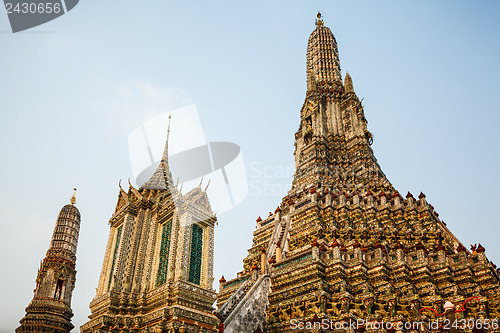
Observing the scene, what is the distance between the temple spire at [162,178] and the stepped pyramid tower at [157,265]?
0.19ft

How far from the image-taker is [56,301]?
97.6 ft

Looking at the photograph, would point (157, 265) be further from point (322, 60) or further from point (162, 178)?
point (322, 60)

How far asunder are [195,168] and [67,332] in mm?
18283

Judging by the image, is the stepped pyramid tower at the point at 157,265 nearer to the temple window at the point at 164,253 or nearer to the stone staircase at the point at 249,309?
the temple window at the point at 164,253

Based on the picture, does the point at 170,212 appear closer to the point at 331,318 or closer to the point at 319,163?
the point at 331,318

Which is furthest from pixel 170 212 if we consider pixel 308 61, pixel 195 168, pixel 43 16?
pixel 308 61

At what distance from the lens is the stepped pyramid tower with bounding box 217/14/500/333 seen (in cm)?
1435

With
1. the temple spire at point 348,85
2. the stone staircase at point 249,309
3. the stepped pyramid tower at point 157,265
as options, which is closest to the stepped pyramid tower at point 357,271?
the stone staircase at point 249,309

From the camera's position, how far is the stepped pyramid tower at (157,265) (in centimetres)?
1412

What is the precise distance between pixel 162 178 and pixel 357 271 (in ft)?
34.4

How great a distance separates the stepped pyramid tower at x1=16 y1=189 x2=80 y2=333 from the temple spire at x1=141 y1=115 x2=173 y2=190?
16353 mm

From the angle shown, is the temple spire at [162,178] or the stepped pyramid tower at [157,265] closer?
the stepped pyramid tower at [157,265]

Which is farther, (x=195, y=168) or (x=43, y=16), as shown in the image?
(x=195, y=168)

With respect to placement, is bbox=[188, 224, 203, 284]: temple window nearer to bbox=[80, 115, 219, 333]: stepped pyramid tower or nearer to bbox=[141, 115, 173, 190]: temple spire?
bbox=[80, 115, 219, 333]: stepped pyramid tower
